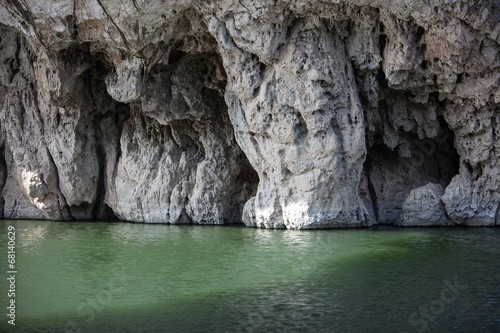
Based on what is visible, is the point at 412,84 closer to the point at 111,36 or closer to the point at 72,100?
the point at 111,36

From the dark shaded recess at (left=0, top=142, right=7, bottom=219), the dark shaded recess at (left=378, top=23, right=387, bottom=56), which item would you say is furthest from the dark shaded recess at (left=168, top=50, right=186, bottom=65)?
the dark shaded recess at (left=0, top=142, right=7, bottom=219)

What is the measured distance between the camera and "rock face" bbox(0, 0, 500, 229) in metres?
13.6

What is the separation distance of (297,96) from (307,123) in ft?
2.37

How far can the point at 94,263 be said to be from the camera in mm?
9984

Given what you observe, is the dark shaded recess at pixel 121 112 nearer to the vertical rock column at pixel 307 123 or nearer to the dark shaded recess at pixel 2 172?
the dark shaded recess at pixel 2 172

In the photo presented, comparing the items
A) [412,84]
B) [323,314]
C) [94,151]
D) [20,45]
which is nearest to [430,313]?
[323,314]

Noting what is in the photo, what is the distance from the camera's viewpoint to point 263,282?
8.24m

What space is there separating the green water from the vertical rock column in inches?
45.4

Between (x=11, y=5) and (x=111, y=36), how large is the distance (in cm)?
274

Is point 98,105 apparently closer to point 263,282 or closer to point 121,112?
point 121,112

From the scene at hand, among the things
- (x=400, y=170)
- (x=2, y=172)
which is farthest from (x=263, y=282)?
(x=2, y=172)

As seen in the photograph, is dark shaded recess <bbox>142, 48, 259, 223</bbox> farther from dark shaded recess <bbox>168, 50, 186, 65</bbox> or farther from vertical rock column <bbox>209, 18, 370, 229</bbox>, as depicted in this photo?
vertical rock column <bbox>209, 18, 370, 229</bbox>

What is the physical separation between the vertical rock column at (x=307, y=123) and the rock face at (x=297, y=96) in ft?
0.12

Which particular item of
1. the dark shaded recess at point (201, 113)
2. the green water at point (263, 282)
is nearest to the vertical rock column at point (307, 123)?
the green water at point (263, 282)
